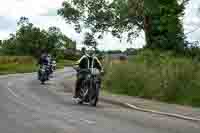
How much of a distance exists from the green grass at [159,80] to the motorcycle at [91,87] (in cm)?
299

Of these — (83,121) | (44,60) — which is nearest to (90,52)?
(83,121)

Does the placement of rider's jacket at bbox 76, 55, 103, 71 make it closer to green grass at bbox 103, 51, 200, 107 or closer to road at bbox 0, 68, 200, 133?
road at bbox 0, 68, 200, 133

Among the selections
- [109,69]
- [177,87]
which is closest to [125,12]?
[109,69]

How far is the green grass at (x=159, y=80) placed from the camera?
20547 millimetres

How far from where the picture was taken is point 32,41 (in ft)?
484

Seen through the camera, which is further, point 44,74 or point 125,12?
point 125,12

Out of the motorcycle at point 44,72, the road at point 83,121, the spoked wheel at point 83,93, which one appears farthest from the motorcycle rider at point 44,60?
the road at point 83,121

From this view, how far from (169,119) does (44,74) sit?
826 inches

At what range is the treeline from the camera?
146 m

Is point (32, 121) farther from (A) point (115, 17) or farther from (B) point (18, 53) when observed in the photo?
(B) point (18, 53)

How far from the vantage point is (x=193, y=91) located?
20188 mm

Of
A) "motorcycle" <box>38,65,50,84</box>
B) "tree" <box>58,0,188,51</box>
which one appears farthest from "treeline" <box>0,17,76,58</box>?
"motorcycle" <box>38,65,50,84</box>

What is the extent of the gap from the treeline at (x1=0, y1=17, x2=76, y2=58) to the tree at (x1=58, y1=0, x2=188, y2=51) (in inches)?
2862

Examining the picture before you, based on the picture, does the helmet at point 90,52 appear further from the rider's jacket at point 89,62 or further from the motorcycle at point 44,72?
the motorcycle at point 44,72
